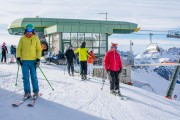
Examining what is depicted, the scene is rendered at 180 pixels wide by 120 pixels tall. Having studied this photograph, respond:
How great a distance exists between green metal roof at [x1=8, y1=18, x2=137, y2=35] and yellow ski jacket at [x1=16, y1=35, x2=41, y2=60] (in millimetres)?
28366

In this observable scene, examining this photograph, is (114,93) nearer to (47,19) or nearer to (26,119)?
(26,119)

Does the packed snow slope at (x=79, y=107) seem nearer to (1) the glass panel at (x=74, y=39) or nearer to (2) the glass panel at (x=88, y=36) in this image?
(1) the glass panel at (x=74, y=39)

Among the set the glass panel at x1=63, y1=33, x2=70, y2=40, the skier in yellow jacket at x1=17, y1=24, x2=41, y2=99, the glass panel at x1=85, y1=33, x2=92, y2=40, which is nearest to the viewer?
the skier in yellow jacket at x1=17, y1=24, x2=41, y2=99

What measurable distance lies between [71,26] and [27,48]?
2921 centimetres

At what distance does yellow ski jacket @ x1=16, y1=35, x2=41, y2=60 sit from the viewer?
9711 millimetres

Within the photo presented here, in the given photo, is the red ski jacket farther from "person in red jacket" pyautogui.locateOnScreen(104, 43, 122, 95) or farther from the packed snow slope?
the packed snow slope

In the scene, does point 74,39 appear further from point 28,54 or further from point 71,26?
point 28,54

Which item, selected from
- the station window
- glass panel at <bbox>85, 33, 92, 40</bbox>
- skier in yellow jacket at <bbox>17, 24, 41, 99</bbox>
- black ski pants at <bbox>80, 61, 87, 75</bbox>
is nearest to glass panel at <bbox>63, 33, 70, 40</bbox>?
the station window

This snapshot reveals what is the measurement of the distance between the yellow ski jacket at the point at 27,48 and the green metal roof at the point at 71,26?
2837 cm

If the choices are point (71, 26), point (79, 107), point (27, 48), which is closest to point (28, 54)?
point (27, 48)

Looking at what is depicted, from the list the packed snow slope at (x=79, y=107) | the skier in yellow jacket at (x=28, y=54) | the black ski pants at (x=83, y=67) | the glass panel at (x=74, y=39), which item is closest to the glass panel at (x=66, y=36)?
the glass panel at (x=74, y=39)

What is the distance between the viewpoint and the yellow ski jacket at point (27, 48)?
9711 mm

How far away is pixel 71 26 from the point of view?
38.8 meters

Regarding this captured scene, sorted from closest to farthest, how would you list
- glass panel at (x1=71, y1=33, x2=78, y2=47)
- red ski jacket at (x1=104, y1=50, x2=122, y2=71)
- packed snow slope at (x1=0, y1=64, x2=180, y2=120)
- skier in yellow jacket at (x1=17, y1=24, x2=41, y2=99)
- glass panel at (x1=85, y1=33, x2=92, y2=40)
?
1. packed snow slope at (x1=0, y1=64, x2=180, y2=120)
2. skier in yellow jacket at (x1=17, y1=24, x2=41, y2=99)
3. red ski jacket at (x1=104, y1=50, x2=122, y2=71)
4. glass panel at (x1=71, y1=33, x2=78, y2=47)
5. glass panel at (x1=85, y1=33, x2=92, y2=40)
